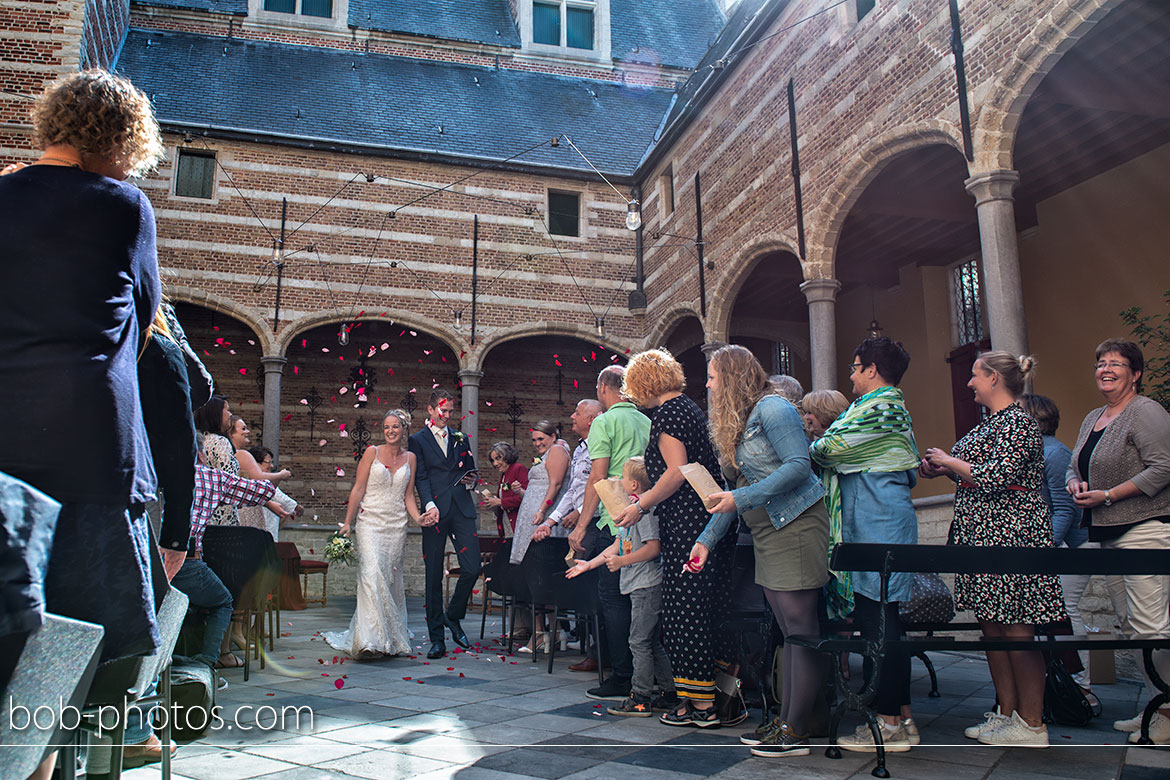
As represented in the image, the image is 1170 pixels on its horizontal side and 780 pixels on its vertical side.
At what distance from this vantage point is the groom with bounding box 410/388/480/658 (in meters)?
5.98

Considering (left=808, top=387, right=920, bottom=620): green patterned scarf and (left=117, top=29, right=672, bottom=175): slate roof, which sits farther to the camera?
(left=117, top=29, right=672, bottom=175): slate roof

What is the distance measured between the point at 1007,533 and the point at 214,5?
17944 mm

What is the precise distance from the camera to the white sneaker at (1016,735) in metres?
3.12

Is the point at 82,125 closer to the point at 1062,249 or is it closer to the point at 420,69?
the point at 1062,249

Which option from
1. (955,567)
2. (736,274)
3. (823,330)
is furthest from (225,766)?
(736,274)

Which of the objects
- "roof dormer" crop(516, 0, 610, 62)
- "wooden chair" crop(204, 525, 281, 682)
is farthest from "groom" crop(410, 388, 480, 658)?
"roof dormer" crop(516, 0, 610, 62)

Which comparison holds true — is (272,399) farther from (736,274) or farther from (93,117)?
(93,117)

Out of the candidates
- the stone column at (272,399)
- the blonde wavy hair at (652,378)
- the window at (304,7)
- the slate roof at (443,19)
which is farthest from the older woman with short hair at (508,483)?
the window at (304,7)

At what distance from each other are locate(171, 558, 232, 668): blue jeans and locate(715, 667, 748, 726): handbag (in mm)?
2446

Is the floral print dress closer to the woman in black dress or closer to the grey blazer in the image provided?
the grey blazer

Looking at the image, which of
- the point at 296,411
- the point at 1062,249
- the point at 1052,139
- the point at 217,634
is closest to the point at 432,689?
the point at 217,634

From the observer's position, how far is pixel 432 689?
4.44 metres

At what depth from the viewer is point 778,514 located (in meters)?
3.23

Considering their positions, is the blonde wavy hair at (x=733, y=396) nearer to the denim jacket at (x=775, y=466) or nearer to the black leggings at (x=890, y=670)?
the denim jacket at (x=775, y=466)
